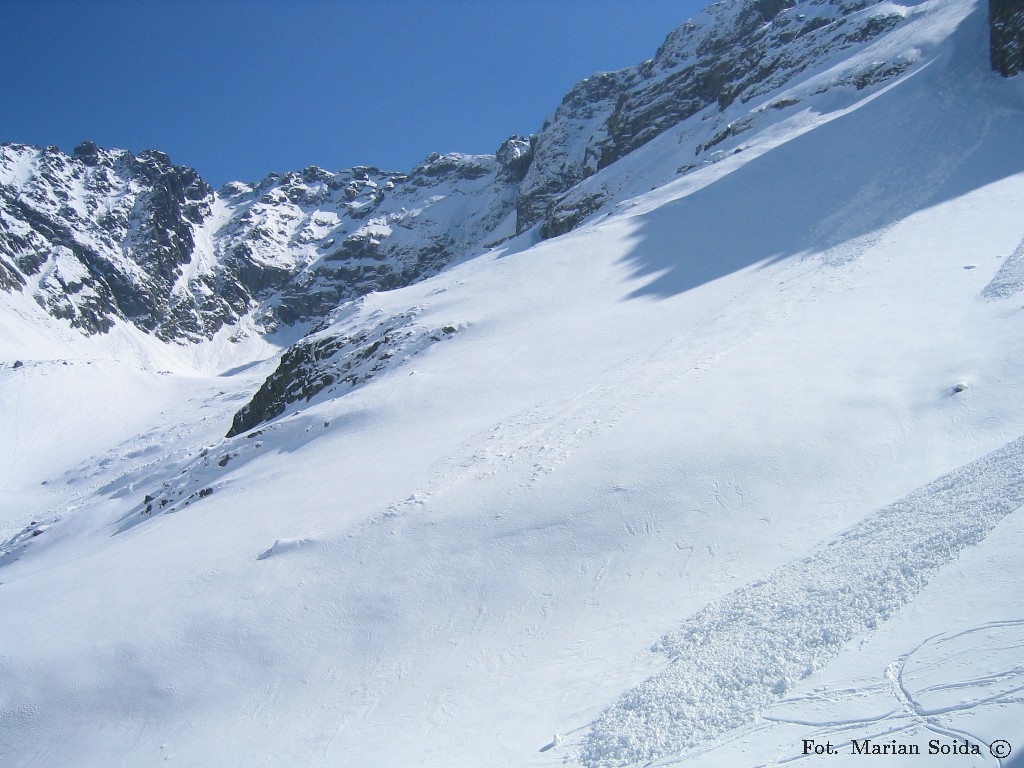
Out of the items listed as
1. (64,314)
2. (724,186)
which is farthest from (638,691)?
(64,314)

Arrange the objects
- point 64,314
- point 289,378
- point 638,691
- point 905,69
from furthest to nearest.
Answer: point 64,314 → point 905,69 → point 289,378 → point 638,691

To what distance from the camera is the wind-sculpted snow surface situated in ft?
20.8

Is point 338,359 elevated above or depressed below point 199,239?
below

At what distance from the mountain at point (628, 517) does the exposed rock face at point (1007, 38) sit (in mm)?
369

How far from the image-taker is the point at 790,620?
7176 millimetres

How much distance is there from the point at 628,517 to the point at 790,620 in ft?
12.0

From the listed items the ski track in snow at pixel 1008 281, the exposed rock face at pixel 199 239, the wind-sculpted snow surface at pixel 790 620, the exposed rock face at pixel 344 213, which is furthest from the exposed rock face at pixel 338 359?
the exposed rock face at pixel 199 239

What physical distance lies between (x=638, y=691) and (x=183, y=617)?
8.61 meters

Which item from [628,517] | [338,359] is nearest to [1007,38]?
[338,359]

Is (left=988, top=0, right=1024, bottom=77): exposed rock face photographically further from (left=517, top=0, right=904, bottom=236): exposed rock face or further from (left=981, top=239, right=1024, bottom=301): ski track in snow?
(left=981, top=239, right=1024, bottom=301): ski track in snow

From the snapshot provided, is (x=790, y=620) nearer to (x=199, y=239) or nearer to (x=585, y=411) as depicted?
(x=585, y=411)

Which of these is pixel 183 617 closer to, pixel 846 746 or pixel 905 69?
pixel 846 746

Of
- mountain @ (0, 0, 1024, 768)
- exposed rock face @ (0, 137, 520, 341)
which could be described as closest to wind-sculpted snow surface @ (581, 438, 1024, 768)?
mountain @ (0, 0, 1024, 768)

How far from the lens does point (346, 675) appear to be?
9.29 m
